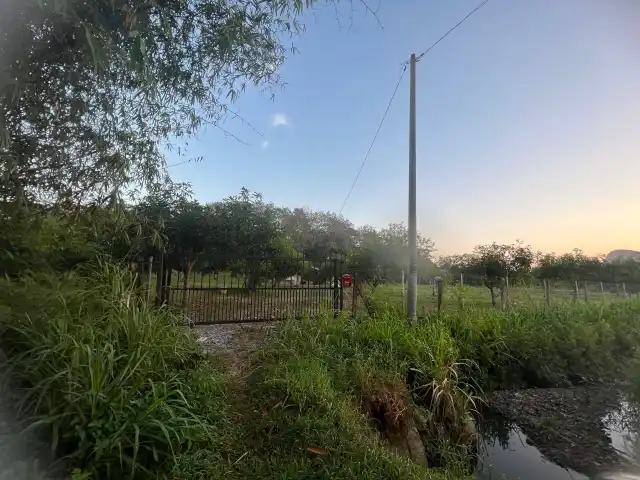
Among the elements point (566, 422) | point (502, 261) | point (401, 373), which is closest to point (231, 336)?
point (401, 373)

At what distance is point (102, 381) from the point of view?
7.02 ft

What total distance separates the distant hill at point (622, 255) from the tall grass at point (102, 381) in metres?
12.9

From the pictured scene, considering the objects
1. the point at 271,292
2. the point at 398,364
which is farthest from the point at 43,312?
the point at 271,292

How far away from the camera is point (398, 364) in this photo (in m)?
3.92

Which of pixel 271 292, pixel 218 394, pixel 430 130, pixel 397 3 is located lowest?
pixel 218 394

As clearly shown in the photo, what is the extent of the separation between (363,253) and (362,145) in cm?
352

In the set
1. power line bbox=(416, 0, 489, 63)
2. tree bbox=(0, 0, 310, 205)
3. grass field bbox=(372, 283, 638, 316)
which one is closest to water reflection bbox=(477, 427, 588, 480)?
grass field bbox=(372, 283, 638, 316)

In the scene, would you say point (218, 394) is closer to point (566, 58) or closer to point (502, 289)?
point (566, 58)

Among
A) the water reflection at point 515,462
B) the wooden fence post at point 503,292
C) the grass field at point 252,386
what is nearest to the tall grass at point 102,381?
the grass field at point 252,386

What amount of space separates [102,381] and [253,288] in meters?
4.32

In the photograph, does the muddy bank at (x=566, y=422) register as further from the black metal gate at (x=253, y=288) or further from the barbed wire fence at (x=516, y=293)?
the black metal gate at (x=253, y=288)

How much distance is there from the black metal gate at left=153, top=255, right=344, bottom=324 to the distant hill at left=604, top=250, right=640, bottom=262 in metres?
9.83

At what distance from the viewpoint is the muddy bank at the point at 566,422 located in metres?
3.49

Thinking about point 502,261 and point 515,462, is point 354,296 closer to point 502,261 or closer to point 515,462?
point 515,462
